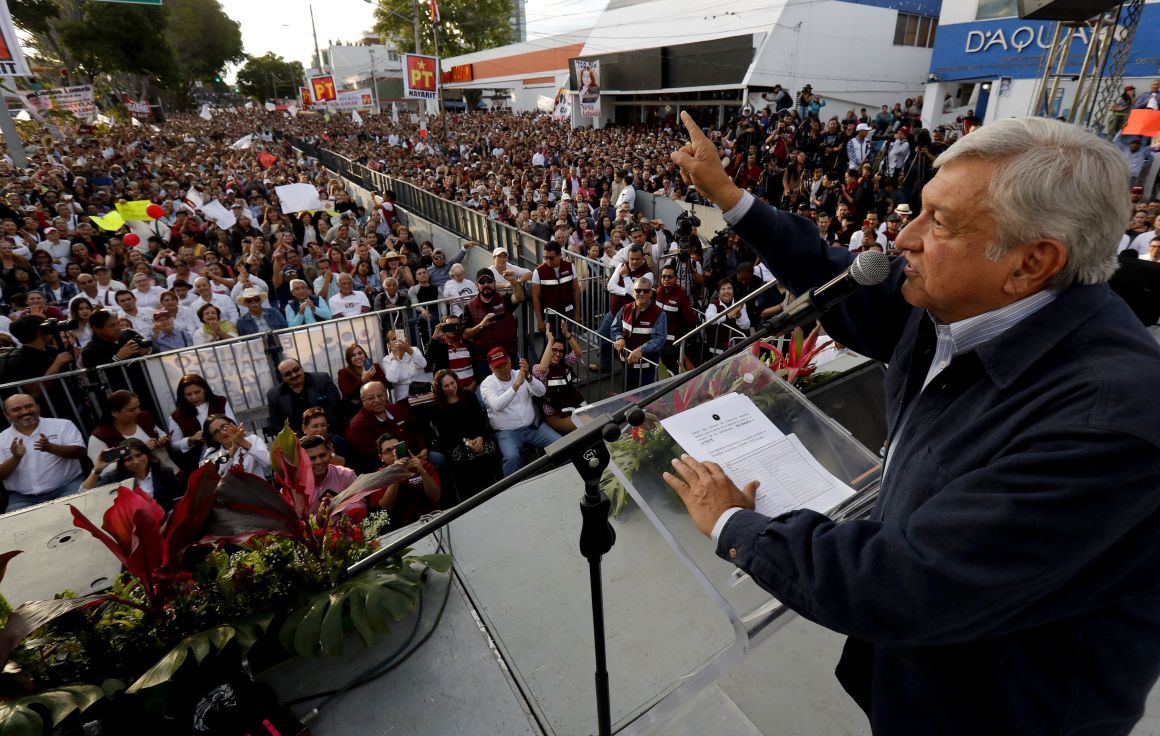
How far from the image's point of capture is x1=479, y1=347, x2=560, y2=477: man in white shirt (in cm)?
530

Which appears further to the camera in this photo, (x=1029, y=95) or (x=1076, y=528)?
(x=1029, y=95)

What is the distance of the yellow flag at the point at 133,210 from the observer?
988cm

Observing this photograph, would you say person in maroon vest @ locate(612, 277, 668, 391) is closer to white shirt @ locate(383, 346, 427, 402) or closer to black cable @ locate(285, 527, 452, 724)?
white shirt @ locate(383, 346, 427, 402)

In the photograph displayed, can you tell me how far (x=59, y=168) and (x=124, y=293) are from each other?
1396cm

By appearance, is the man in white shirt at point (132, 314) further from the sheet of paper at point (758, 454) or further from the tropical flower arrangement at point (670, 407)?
the sheet of paper at point (758, 454)

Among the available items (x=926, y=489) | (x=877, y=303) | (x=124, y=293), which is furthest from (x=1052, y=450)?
(x=124, y=293)

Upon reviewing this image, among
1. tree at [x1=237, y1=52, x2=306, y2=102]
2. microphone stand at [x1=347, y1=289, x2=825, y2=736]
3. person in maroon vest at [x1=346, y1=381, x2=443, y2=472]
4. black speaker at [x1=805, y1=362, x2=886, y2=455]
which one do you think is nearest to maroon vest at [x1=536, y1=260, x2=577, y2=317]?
person in maroon vest at [x1=346, y1=381, x2=443, y2=472]

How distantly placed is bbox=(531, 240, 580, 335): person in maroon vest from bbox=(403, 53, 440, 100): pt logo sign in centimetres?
1472

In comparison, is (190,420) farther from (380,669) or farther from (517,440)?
(380,669)

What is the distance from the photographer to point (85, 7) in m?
38.7

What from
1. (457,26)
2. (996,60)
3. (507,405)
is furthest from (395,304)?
(457,26)

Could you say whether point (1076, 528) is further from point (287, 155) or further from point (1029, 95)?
point (287, 155)

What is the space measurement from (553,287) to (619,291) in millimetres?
952

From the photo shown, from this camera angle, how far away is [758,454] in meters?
1.53
